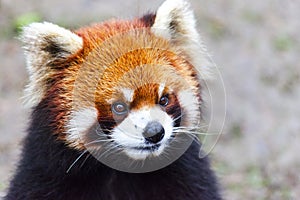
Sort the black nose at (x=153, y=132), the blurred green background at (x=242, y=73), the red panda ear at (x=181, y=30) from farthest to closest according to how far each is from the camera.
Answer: the blurred green background at (x=242, y=73), the red panda ear at (x=181, y=30), the black nose at (x=153, y=132)

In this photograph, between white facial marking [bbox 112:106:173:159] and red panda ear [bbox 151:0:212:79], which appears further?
red panda ear [bbox 151:0:212:79]

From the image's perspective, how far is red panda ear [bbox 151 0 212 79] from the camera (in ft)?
15.2

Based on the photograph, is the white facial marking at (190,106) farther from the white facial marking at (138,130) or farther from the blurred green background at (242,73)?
the blurred green background at (242,73)

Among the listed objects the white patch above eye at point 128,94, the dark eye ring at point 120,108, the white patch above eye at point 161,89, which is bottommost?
the dark eye ring at point 120,108

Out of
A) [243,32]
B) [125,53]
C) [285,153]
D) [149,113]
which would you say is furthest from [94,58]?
[243,32]

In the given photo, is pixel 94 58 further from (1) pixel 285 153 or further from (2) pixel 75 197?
(1) pixel 285 153

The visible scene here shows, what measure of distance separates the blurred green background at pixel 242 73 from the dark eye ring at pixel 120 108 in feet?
11.8

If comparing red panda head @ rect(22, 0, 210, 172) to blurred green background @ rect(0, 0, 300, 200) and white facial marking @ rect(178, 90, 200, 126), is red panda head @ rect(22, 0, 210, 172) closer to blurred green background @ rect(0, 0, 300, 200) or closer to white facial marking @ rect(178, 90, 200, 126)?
white facial marking @ rect(178, 90, 200, 126)

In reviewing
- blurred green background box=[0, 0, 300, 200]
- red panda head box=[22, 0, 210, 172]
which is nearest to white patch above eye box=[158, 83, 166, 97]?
red panda head box=[22, 0, 210, 172]

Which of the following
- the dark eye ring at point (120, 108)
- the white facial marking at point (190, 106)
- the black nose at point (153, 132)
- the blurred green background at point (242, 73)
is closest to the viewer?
the black nose at point (153, 132)

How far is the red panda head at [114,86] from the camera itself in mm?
4363

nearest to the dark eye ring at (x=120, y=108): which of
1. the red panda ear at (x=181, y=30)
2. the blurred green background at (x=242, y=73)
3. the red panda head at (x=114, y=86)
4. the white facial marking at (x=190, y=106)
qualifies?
the red panda head at (x=114, y=86)

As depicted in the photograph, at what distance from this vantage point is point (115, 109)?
438cm

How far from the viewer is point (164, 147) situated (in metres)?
4.44
